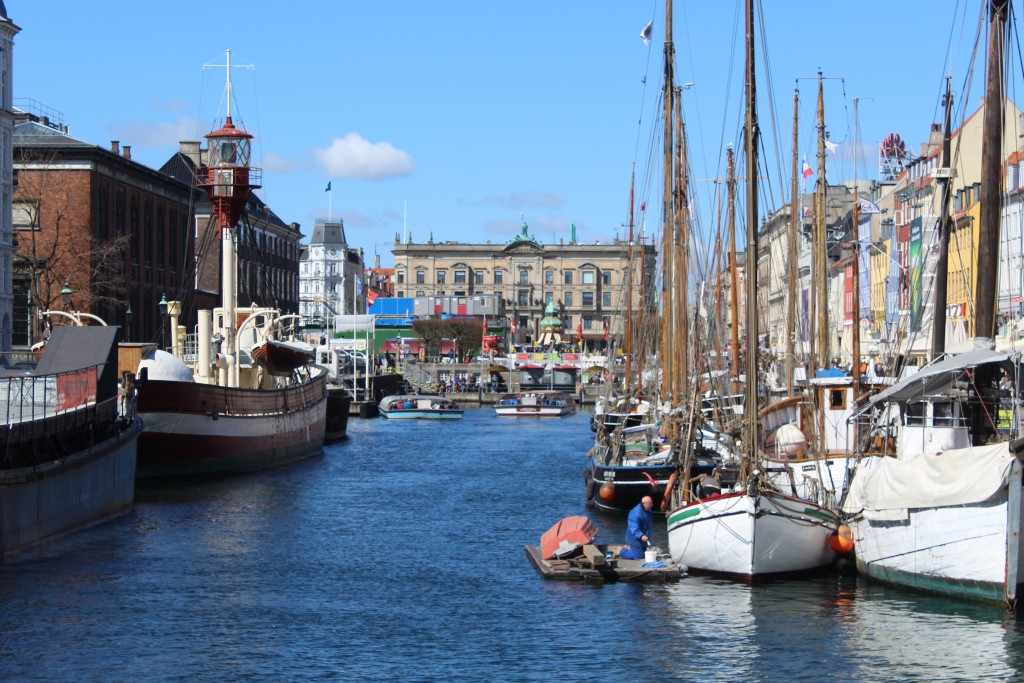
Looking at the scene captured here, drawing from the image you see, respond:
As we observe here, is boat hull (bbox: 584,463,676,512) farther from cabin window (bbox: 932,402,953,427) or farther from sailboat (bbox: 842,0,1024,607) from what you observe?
cabin window (bbox: 932,402,953,427)

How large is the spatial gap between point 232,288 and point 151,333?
43.4 meters

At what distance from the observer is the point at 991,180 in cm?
3294

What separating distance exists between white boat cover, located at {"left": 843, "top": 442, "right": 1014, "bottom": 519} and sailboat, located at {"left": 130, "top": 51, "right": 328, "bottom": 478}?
1217 inches

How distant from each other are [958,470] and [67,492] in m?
22.0

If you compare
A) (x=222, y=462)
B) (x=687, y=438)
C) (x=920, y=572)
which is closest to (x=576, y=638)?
(x=920, y=572)

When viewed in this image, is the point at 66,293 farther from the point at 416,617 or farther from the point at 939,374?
the point at 939,374

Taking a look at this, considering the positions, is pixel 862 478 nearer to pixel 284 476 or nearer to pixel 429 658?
pixel 429 658

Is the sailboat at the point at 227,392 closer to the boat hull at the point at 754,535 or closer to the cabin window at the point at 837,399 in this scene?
the cabin window at the point at 837,399

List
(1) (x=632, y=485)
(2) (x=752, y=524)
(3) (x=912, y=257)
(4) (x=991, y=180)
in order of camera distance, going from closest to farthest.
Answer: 1. (2) (x=752, y=524)
2. (4) (x=991, y=180)
3. (1) (x=632, y=485)
4. (3) (x=912, y=257)

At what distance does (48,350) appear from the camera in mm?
43781

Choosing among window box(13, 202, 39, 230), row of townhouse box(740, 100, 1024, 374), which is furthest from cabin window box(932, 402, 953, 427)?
window box(13, 202, 39, 230)

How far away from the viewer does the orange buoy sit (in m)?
32.0

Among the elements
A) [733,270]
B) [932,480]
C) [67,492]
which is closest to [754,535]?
[932,480]

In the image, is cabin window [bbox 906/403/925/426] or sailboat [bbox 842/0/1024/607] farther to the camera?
cabin window [bbox 906/403/925/426]
